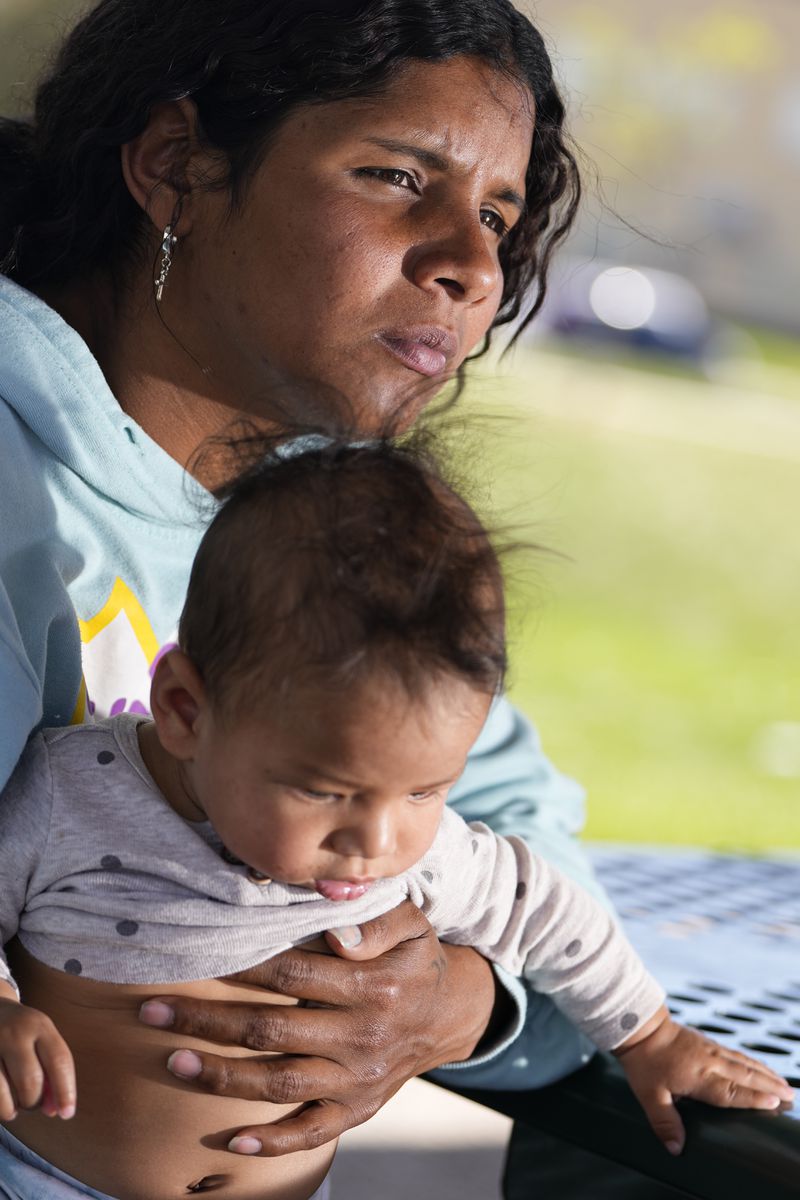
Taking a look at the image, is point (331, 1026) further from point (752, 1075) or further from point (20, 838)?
point (752, 1075)

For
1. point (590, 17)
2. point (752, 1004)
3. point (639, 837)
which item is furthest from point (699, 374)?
point (752, 1004)

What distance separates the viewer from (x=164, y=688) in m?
1.40

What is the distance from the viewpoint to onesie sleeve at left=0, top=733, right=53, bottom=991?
1.44m

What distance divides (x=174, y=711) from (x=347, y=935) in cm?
30

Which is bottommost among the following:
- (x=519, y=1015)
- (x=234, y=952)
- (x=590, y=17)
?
(x=590, y=17)

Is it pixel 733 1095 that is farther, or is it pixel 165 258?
pixel 165 258

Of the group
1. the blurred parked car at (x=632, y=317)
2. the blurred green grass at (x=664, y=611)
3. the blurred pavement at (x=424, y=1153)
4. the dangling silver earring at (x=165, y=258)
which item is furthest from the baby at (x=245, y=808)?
the blurred parked car at (x=632, y=317)

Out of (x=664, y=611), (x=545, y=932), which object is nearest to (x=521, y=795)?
(x=545, y=932)

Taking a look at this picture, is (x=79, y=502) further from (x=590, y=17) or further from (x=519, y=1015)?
(x=590, y=17)

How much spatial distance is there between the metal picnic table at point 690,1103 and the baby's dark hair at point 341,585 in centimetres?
63

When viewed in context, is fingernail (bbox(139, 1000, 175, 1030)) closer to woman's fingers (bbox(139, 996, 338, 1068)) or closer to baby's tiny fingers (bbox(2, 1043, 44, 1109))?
woman's fingers (bbox(139, 996, 338, 1068))

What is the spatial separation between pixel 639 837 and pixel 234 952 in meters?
3.94

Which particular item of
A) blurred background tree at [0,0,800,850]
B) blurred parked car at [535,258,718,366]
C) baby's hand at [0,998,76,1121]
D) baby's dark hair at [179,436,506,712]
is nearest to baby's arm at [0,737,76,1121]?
baby's hand at [0,998,76,1121]

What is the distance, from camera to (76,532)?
1.69 m
